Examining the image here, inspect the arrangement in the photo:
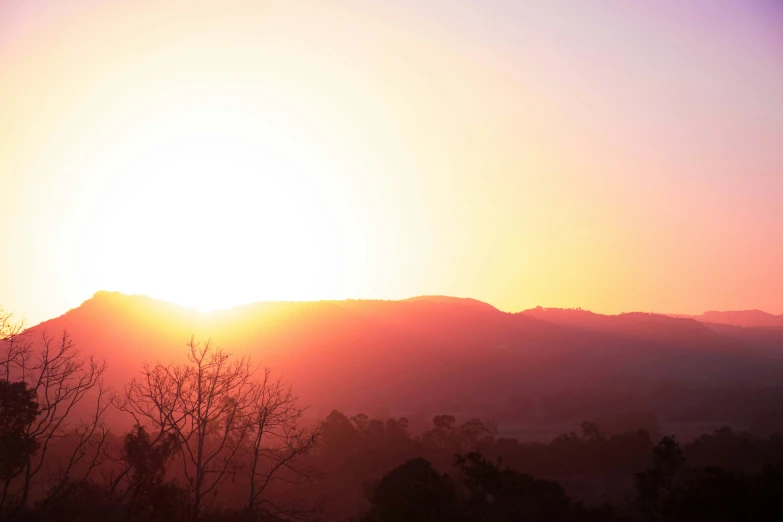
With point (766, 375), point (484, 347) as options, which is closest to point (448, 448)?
point (484, 347)

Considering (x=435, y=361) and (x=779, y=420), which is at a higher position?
(x=435, y=361)

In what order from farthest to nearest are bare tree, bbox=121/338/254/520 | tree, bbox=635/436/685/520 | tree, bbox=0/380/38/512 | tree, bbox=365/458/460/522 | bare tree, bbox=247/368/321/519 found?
tree, bbox=635/436/685/520
tree, bbox=365/458/460/522
tree, bbox=0/380/38/512
bare tree, bbox=247/368/321/519
bare tree, bbox=121/338/254/520

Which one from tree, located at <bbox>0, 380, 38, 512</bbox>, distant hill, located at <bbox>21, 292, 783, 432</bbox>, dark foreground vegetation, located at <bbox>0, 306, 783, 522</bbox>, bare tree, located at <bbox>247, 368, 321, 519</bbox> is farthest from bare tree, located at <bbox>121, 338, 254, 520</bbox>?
distant hill, located at <bbox>21, 292, 783, 432</bbox>

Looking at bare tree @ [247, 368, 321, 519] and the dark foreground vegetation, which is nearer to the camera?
bare tree @ [247, 368, 321, 519]

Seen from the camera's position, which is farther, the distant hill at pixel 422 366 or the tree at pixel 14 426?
the distant hill at pixel 422 366

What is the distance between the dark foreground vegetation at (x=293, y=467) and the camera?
2900 centimetres

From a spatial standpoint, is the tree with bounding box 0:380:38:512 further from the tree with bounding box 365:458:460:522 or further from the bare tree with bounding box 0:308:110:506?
the tree with bounding box 365:458:460:522

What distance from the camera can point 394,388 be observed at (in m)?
160

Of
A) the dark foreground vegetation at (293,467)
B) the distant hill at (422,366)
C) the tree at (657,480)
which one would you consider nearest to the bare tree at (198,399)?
the dark foreground vegetation at (293,467)

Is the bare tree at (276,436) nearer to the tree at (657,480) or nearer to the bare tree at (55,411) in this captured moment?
the bare tree at (55,411)

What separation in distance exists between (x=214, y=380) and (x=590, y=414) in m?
120

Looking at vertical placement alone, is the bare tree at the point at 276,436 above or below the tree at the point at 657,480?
above

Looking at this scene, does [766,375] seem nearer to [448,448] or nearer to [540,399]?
[540,399]

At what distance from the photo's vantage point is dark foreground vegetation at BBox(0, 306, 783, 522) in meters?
29.0
